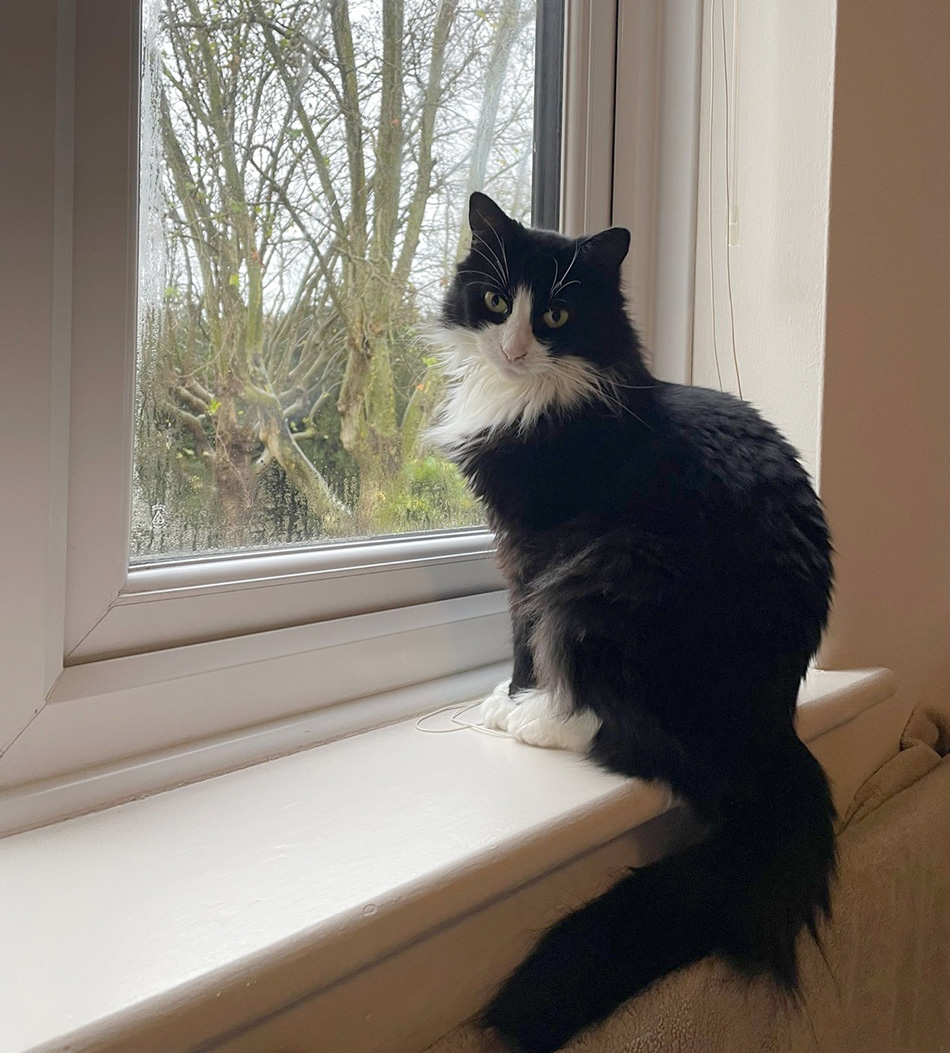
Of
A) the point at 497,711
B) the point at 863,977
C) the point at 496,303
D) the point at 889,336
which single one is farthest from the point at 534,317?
the point at 863,977

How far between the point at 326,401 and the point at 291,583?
207mm

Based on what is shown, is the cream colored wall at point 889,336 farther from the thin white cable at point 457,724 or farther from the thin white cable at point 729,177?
the thin white cable at point 457,724

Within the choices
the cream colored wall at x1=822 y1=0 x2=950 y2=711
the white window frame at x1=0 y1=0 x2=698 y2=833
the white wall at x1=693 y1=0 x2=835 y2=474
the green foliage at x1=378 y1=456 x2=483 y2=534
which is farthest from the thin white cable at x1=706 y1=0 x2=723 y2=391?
the white window frame at x1=0 y1=0 x2=698 y2=833

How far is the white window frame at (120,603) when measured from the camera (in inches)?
24.5

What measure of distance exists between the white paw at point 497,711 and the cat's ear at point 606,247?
47 centimetres

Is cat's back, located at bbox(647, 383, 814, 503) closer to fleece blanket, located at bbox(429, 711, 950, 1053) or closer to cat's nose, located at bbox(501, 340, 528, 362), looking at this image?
cat's nose, located at bbox(501, 340, 528, 362)

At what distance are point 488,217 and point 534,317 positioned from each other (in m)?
0.12

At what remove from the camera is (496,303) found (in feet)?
3.08

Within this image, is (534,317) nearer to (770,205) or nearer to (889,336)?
(770,205)

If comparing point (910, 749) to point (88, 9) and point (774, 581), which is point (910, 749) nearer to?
point (774, 581)

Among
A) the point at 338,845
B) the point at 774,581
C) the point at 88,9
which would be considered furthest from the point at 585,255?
the point at 338,845

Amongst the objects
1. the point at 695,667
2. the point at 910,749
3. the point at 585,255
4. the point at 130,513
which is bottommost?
the point at 910,749

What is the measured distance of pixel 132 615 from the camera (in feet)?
2.33

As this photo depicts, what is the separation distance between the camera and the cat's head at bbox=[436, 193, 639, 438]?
2.98 feet
